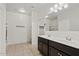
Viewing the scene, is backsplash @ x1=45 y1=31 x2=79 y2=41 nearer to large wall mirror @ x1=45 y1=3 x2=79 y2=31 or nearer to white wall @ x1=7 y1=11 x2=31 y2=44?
Result: large wall mirror @ x1=45 y1=3 x2=79 y2=31

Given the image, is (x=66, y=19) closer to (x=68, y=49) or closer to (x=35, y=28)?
(x=68, y=49)

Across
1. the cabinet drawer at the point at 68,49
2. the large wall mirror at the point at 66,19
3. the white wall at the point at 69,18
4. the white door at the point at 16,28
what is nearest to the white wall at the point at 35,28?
the white door at the point at 16,28

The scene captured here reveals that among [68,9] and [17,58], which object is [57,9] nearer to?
[68,9]

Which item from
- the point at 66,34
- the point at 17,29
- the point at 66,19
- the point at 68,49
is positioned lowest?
the point at 68,49

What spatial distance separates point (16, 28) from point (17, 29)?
0.05 m

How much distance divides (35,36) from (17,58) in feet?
9.45

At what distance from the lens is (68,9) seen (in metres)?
2.53

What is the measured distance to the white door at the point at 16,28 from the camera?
3039 millimetres

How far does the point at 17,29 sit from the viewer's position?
3160mm

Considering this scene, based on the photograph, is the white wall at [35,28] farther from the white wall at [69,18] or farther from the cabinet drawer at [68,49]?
the cabinet drawer at [68,49]

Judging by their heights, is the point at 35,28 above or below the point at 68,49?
above

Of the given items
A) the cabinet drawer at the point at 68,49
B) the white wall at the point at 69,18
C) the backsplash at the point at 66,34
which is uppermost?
the white wall at the point at 69,18

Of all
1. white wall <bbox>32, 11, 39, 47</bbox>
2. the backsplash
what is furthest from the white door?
the backsplash

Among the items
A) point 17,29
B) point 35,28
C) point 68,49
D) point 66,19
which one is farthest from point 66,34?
point 17,29
